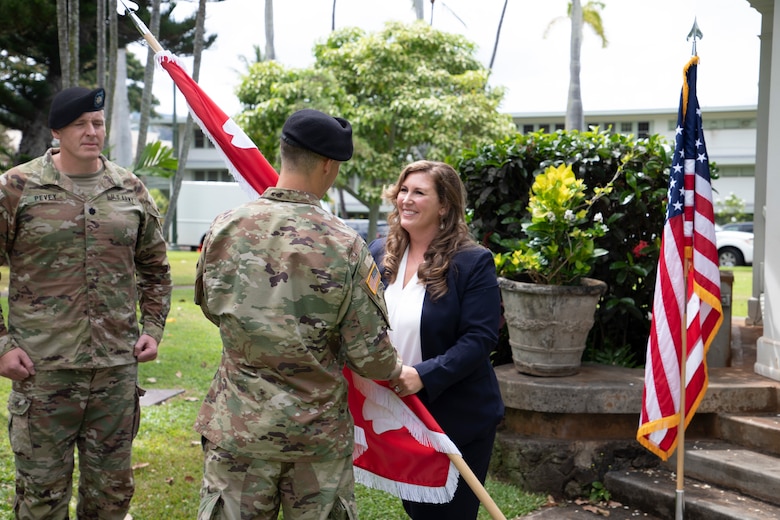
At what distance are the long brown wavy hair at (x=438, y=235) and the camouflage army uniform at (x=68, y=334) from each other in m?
1.17

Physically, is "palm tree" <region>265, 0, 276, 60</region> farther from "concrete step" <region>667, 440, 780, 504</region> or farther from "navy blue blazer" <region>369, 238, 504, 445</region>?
"navy blue blazer" <region>369, 238, 504, 445</region>

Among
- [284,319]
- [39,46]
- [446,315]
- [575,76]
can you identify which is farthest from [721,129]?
[284,319]

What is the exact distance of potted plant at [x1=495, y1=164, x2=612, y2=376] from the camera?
492 centimetres

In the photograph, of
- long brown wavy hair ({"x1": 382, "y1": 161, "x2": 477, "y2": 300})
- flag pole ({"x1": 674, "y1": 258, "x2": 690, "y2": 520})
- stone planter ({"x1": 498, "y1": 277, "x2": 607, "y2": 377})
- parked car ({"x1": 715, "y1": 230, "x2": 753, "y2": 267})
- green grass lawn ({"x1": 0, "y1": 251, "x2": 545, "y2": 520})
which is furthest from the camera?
parked car ({"x1": 715, "y1": 230, "x2": 753, "y2": 267})

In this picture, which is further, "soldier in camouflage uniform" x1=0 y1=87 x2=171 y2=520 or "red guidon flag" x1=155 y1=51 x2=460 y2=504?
"soldier in camouflage uniform" x1=0 y1=87 x2=171 y2=520

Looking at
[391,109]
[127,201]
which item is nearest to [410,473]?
[127,201]

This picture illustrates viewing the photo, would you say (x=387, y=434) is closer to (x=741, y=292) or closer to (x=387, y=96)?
(x=741, y=292)

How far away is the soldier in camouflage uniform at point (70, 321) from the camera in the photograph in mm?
3281

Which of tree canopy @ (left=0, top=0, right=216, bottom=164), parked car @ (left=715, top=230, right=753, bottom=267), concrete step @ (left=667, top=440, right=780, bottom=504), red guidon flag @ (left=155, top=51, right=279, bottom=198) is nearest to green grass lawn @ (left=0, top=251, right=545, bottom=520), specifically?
concrete step @ (left=667, top=440, right=780, bottom=504)

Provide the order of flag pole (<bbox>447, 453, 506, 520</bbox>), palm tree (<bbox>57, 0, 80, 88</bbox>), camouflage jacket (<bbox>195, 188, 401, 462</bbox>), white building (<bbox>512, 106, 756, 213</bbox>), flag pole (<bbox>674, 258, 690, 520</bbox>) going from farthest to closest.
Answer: white building (<bbox>512, 106, 756, 213</bbox>) < palm tree (<bbox>57, 0, 80, 88</bbox>) < flag pole (<bbox>674, 258, 690, 520</bbox>) < flag pole (<bbox>447, 453, 506, 520</bbox>) < camouflage jacket (<bbox>195, 188, 401, 462</bbox>)

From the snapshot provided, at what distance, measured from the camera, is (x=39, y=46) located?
15164 millimetres

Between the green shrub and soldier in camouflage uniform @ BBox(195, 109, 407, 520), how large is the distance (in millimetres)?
3473

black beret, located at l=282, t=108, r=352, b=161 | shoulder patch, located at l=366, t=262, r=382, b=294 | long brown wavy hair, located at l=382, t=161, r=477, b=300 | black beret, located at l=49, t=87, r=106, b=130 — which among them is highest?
black beret, located at l=49, t=87, r=106, b=130

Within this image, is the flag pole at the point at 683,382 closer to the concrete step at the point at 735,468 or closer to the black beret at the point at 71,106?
the concrete step at the point at 735,468
